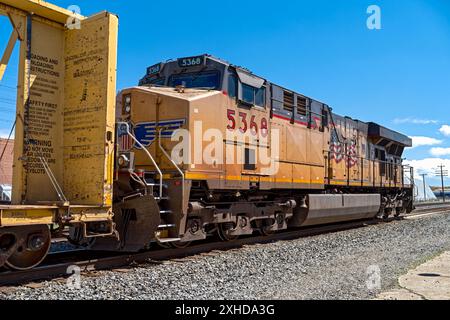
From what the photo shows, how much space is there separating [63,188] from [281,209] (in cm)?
584

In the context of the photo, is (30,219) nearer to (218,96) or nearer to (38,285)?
(38,285)

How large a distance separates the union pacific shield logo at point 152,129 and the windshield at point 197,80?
4.23 feet

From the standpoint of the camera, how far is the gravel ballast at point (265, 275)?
540 cm

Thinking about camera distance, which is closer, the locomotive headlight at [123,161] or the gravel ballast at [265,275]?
the gravel ballast at [265,275]

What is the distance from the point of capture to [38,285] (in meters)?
5.66

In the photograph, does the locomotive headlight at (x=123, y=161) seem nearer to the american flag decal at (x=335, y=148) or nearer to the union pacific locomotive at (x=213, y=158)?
the union pacific locomotive at (x=213, y=158)

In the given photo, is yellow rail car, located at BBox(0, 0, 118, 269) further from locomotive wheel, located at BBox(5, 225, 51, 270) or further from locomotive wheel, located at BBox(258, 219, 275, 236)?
locomotive wheel, located at BBox(258, 219, 275, 236)

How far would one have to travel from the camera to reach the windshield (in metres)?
9.14

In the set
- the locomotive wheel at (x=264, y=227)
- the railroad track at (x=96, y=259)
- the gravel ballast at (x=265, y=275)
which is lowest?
the gravel ballast at (x=265, y=275)

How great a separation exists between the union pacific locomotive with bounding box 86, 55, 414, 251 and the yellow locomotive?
3cm

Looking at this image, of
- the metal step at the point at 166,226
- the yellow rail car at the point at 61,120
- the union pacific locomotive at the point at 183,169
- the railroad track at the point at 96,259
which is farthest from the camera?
the metal step at the point at 166,226

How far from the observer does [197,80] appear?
Result: 9.35 meters

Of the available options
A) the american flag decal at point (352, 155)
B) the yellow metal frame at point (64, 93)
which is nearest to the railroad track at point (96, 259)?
the yellow metal frame at point (64, 93)
